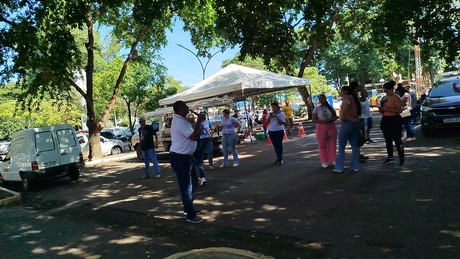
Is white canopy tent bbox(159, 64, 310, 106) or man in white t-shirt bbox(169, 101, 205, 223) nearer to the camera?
man in white t-shirt bbox(169, 101, 205, 223)

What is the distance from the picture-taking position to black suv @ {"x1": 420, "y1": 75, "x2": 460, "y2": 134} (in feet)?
36.0

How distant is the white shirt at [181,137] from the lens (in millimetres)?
5977

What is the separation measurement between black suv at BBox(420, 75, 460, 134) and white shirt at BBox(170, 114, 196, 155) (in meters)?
8.35

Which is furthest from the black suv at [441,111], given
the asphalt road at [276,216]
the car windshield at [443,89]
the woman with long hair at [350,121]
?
the woman with long hair at [350,121]

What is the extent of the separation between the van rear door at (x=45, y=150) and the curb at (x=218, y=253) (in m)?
9.17

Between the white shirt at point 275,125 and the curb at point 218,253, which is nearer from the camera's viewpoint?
the curb at point 218,253

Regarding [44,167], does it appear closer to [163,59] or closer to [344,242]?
[344,242]

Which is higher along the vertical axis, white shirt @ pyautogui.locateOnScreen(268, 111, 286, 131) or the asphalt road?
white shirt @ pyautogui.locateOnScreen(268, 111, 286, 131)

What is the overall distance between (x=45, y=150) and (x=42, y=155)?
232 mm

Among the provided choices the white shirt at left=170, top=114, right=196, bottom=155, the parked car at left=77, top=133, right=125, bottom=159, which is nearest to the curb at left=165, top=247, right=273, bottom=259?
the white shirt at left=170, top=114, right=196, bottom=155

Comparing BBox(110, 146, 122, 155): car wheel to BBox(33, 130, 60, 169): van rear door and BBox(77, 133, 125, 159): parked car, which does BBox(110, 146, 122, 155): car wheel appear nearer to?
BBox(77, 133, 125, 159): parked car

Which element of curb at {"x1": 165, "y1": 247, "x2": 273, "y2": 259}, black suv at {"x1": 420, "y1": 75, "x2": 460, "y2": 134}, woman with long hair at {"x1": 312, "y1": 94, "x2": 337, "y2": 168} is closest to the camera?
curb at {"x1": 165, "y1": 247, "x2": 273, "y2": 259}

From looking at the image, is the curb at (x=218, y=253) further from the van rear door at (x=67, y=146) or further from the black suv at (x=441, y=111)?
the van rear door at (x=67, y=146)

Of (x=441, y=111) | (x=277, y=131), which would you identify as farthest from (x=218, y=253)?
(x=441, y=111)
